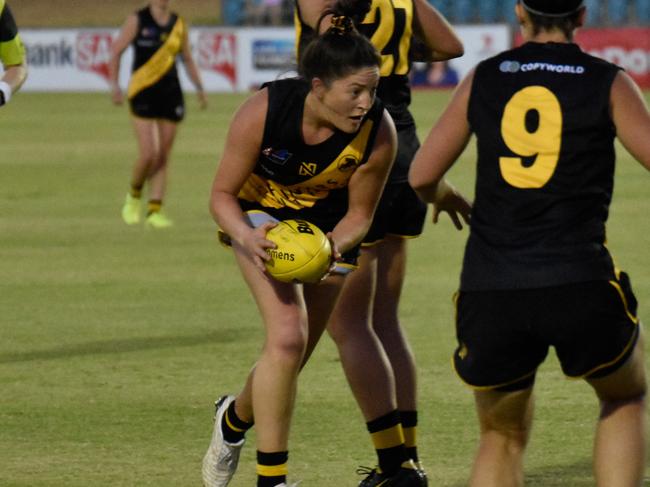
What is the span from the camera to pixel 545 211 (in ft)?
16.5

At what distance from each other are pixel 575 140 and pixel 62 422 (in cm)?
372

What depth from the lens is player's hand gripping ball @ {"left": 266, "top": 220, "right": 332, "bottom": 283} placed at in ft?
19.5

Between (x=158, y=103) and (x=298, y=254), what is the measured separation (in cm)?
1096

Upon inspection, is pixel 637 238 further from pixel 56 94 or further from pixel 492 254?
pixel 56 94

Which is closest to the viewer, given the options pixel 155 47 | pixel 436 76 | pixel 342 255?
pixel 342 255

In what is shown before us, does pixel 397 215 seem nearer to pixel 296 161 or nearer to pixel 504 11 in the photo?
pixel 296 161

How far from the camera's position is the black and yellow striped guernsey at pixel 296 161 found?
240 inches

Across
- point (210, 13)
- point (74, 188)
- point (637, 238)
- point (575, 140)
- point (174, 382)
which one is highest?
point (575, 140)

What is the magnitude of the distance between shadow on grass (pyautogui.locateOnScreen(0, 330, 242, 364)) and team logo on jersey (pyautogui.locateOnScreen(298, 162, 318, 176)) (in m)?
3.74

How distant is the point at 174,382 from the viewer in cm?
883

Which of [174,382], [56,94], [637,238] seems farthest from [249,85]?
[174,382]

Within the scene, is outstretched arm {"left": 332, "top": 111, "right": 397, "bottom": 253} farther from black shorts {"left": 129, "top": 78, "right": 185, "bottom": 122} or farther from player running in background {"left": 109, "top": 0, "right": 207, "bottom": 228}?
black shorts {"left": 129, "top": 78, "right": 185, "bottom": 122}

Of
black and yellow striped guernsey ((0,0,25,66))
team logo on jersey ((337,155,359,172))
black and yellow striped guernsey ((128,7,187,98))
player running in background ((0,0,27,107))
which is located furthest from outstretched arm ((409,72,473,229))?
black and yellow striped guernsey ((128,7,187,98))

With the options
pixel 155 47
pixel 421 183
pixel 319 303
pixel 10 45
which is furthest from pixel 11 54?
pixel 155 47
